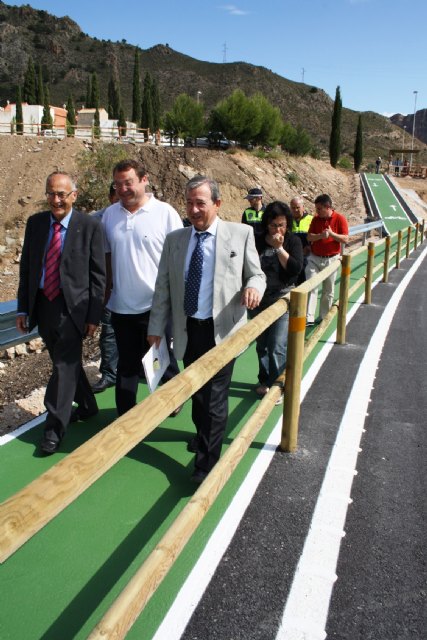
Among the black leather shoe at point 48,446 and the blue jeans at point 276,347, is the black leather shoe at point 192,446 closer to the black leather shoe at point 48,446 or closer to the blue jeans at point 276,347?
the black leather shoe at point 48,446

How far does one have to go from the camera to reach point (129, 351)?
14.4ft

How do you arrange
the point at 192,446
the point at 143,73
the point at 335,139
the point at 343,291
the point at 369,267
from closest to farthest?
1. the point at 192,446
2. the point at 343,291
3. the point at 369,267
4. the point at 335,139
5. the point at 143,73

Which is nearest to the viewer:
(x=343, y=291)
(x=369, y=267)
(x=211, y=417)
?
(x=211, y=417)

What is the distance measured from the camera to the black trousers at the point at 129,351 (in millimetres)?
4371

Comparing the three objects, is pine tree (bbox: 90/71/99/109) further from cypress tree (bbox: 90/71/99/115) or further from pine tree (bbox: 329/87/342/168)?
pine tree (bbox: 329/87/342/168)

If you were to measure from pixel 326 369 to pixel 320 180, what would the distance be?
4505 centimetres

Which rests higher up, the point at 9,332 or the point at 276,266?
the point at 276,266

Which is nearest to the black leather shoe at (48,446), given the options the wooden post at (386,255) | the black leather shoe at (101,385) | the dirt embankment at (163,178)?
the black leather shoe at (101,385)

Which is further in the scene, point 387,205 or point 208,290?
point 387,205

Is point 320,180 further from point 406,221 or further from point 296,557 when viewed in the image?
point 296,557

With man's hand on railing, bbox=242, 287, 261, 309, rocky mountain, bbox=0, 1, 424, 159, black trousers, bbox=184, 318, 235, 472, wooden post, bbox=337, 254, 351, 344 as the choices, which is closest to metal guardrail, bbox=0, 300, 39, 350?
black trousers, bbox=184, 318, 235, 472

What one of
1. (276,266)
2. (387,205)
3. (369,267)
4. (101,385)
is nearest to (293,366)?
(276,266)

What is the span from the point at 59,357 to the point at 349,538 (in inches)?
92.3

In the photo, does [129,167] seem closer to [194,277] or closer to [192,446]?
[194,277]
